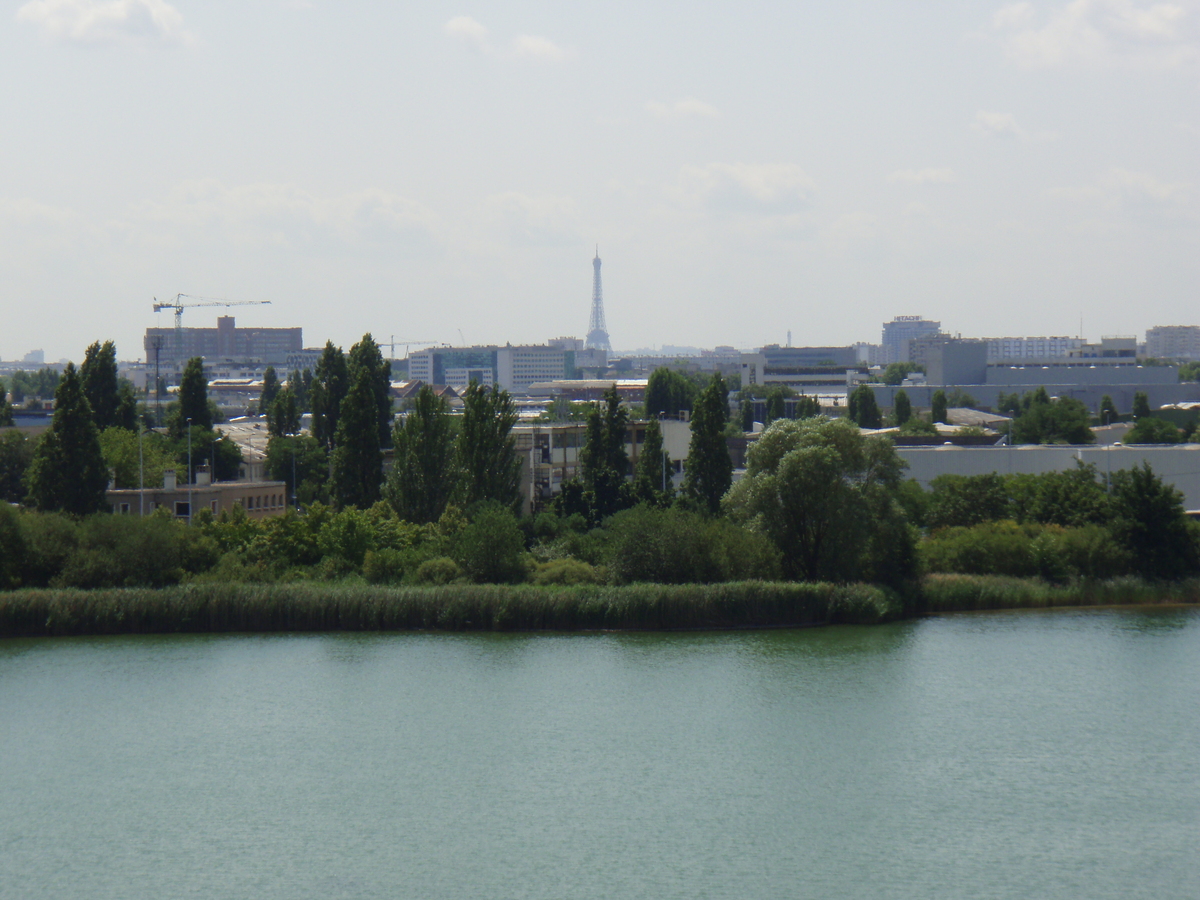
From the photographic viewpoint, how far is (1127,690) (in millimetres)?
23641

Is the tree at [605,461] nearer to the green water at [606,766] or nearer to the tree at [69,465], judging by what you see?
the green water at [606,766]

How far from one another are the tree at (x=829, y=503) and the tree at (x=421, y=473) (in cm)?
984

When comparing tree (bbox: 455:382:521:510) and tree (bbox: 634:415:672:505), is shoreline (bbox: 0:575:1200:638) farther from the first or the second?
tree (bbox: 634:415:672:505)

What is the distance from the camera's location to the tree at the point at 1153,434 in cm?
6431

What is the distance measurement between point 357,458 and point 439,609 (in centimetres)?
991

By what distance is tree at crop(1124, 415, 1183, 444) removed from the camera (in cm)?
6431

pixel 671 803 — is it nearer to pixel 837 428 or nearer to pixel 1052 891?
pixel 1052 891

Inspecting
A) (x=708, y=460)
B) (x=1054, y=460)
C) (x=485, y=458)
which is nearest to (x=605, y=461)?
(x=708, y=460)

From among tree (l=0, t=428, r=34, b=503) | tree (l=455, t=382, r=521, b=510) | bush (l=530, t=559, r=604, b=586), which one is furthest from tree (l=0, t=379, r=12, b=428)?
bush (l=530, t=559, r=604, b=586)

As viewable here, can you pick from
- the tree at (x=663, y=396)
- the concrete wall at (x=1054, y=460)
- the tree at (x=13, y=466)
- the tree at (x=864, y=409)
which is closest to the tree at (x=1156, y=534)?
the concrete wall at (x=1054, y=460)

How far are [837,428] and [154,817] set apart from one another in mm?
19935

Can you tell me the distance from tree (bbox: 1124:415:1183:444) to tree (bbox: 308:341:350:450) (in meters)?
39.7

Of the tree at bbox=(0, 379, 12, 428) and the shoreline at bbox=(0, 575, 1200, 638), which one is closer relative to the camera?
the shoreline at bbox=(0, 575, 1200, 638)

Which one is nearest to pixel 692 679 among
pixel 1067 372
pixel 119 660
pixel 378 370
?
pixel 119 660
